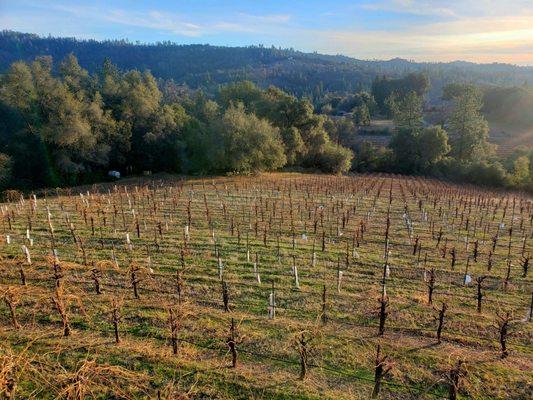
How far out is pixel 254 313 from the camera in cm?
1106

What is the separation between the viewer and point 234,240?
17609 mm

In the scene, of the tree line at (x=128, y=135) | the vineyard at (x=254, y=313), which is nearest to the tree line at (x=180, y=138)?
→ the tree line at (x=128, y=135)

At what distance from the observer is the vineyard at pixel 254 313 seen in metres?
8.26

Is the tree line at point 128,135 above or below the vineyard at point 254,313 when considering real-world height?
above

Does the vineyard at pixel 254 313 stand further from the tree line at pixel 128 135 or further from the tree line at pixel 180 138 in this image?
the tree line at pixel 180 138

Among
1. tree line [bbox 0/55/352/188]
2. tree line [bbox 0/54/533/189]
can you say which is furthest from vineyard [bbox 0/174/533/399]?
tree line [bbox 0/54/533/189]

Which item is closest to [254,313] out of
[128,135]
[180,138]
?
[128,135]

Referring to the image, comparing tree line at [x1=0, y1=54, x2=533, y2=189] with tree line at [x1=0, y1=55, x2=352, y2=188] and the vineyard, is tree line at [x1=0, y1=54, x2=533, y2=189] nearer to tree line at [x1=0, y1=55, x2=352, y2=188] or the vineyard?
tree line at [x1=0, y1=55, x2=352, y2=188]

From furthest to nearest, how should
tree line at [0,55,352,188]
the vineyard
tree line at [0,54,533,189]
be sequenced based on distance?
tree line at [0,54,533,189] → tree line at [0,55,352,188] → the vineyard

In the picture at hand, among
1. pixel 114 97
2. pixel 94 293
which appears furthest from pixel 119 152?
pixel 94 293

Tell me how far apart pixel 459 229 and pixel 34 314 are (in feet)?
65.5

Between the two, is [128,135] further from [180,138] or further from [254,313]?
[254,313]

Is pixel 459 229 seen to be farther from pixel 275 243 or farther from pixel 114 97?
pixel 114 97

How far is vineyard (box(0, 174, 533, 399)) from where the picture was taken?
27.1 ft
